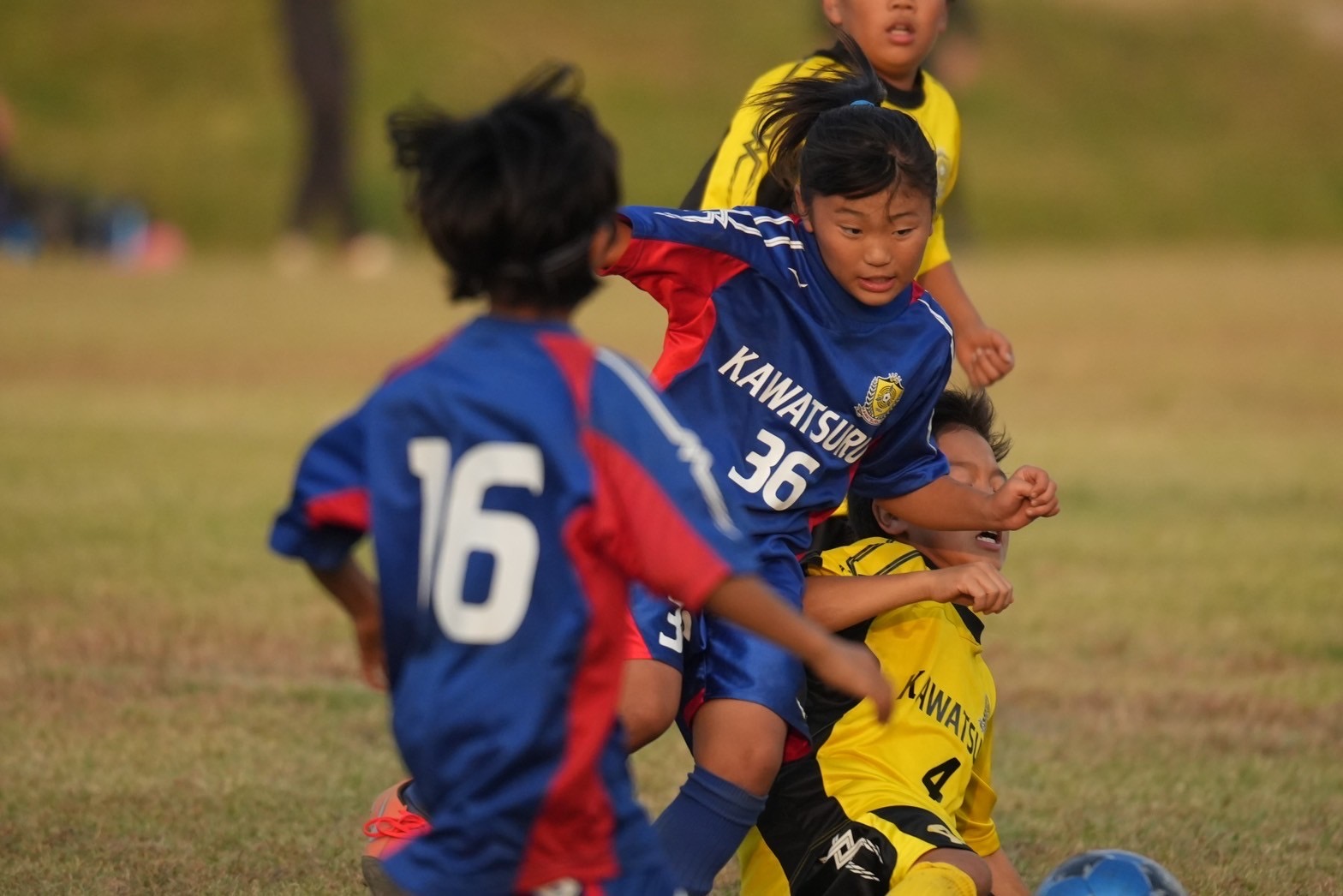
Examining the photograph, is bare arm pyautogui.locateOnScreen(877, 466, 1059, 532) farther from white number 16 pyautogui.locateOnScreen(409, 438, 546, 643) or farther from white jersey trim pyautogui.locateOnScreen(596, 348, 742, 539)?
white number 16 pyautogui.locateOnScreen(409, 438, 546, 643)

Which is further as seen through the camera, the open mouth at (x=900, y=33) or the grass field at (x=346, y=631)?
the open mouth at (x=900, y=33)

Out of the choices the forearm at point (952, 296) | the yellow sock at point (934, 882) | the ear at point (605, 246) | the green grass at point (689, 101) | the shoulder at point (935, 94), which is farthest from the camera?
the green grass at point (689, 101)

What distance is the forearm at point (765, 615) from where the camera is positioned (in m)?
2.07

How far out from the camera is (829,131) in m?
3.05

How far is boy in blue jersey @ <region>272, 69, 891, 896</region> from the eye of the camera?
6.82ft

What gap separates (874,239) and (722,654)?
0.71 meters

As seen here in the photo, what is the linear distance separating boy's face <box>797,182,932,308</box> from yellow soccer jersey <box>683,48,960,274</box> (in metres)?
0.52

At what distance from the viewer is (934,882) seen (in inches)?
111

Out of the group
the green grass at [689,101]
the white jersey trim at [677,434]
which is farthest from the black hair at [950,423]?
the green grass at [689,101]

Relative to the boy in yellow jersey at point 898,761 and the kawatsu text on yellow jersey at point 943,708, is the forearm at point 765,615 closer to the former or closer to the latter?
the boy in yellow jersey at point 898,761

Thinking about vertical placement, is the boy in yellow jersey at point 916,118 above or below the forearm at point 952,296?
above

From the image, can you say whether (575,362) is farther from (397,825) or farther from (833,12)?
(833,12)

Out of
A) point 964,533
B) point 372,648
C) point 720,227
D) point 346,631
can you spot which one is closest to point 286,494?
point 346,631

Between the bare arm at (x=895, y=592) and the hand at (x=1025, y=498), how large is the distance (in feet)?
0.31
